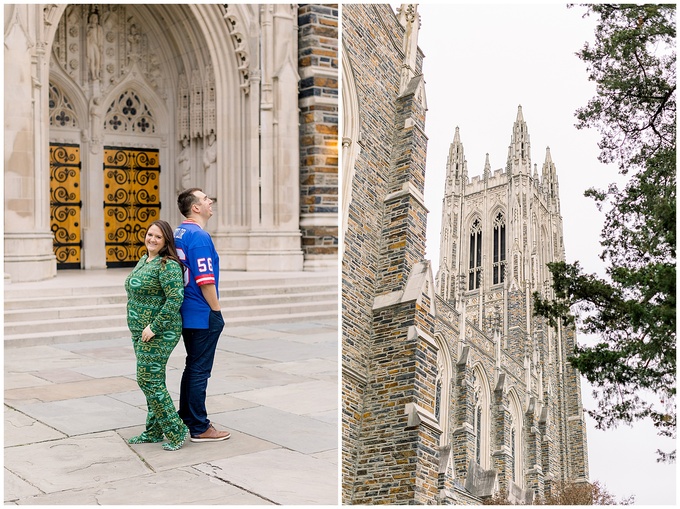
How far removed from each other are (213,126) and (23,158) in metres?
4.55

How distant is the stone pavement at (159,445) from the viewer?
166 inches

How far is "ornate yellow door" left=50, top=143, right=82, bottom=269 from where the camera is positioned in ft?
51.6

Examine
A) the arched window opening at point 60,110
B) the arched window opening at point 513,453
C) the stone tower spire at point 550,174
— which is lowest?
the arched window opening at point 513,453

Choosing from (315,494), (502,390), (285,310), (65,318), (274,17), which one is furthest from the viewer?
(502,390)

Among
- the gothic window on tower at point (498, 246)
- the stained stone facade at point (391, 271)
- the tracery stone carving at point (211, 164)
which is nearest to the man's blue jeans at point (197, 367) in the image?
the stained stone facade at point (391, 271)

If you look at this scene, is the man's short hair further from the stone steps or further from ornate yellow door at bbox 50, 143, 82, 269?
ornate yellow door at bbox 50, 143, 82, 269

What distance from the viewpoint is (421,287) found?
9.04 meters

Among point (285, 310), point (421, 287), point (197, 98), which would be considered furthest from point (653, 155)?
point (197, 98)

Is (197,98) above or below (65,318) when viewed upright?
above

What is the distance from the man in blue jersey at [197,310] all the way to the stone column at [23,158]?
794cm

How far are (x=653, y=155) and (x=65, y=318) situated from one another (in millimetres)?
7622

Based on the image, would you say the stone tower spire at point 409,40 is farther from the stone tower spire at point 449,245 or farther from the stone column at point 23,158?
the stone column at point 23,158

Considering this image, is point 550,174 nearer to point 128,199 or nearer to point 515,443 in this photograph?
point 128,199

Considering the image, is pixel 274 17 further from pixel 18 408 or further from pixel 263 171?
pixel 18 408
